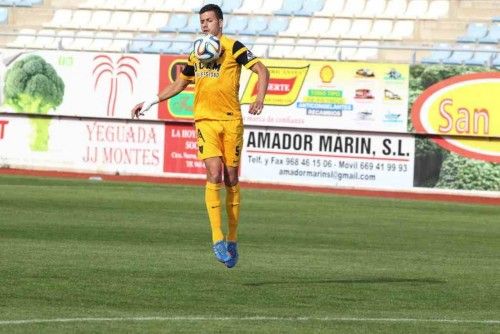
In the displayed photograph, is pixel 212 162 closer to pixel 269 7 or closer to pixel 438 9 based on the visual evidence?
pixel 438 9

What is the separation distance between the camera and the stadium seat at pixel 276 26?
40.4 metres

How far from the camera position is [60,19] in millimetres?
44000

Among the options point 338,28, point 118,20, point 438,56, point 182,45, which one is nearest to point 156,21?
point 118,20

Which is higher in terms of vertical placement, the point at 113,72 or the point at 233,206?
the point at 113,72

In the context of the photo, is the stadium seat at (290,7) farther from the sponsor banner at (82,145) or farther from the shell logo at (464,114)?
the shell logo at (464,114)

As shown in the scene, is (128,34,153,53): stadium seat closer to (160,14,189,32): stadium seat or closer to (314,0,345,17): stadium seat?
(160,14,189,32): stadium seat

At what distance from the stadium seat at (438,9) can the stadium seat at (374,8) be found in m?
1.55

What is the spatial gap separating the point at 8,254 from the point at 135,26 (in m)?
28.8

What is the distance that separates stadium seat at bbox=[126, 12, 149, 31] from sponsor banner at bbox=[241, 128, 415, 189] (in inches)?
379

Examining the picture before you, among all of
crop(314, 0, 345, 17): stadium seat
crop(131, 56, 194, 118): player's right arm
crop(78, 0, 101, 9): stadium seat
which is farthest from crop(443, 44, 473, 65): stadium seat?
crop(131, 56, 194, 118): player's right arm

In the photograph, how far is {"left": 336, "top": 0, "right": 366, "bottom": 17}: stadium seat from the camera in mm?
40438

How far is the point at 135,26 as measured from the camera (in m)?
42.5

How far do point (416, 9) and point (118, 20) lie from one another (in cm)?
960

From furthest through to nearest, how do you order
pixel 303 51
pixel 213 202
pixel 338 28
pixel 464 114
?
pixel 338 28 → pixel 303 51 → pixel 464 114 → pixel 213 202
